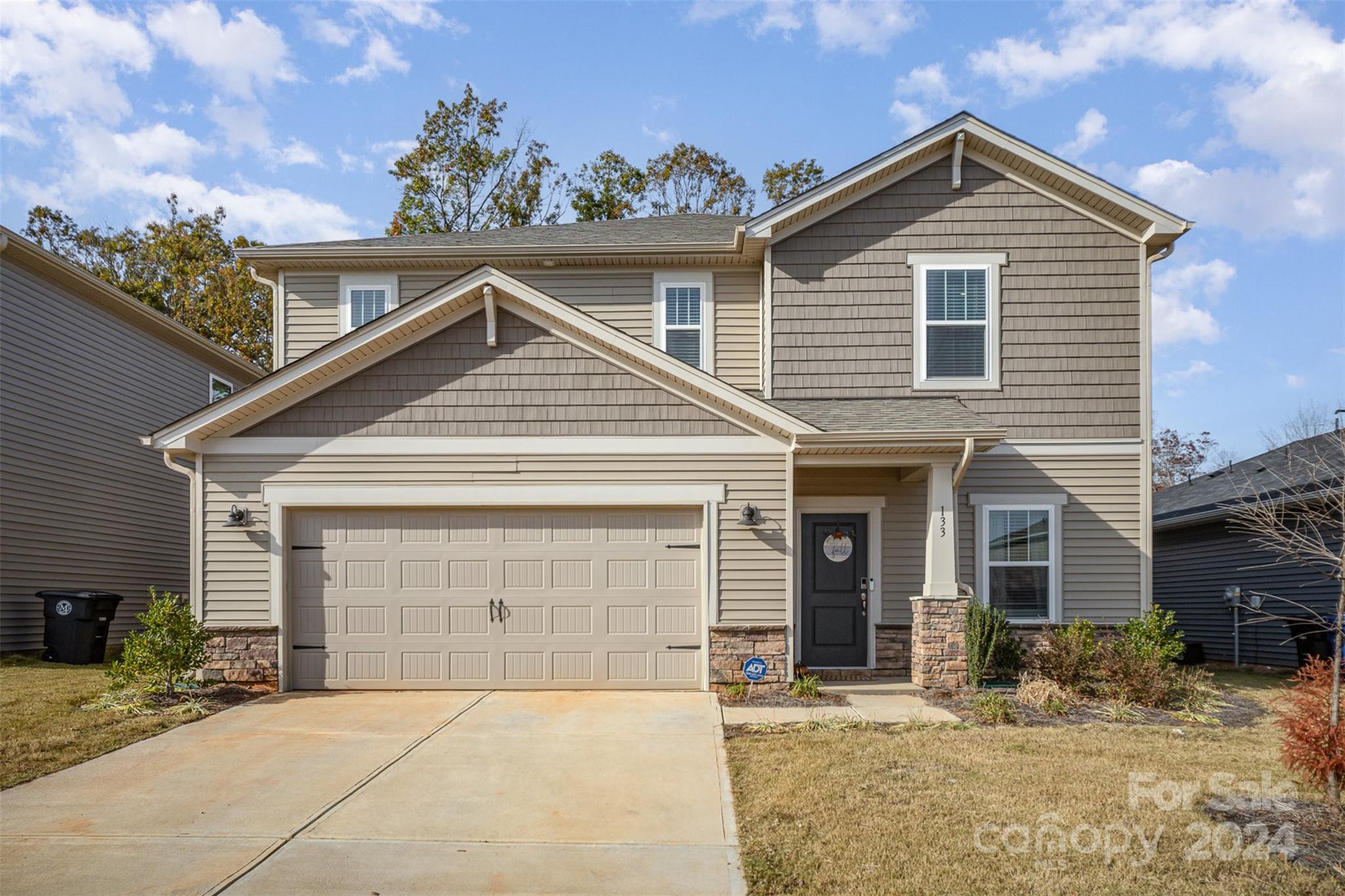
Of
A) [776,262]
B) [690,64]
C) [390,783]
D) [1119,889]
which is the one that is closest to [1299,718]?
[1119,889]

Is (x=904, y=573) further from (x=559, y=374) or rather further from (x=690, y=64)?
(x=690, y=64)

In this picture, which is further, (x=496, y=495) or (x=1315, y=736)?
(x=496, y=495)

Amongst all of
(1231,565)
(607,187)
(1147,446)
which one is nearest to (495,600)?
(1147,446)

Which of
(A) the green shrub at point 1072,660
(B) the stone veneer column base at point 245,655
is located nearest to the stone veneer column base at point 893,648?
(A) the green shrub at point 1072,660

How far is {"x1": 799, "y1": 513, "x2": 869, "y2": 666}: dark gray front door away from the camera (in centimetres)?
1170

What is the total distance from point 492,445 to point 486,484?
1.41 ft

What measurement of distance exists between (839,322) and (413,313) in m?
5.26

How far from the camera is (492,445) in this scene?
1040cm

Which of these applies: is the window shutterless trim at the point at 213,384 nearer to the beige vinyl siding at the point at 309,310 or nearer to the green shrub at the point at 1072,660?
the beige vinyl siding at the point at 309,310

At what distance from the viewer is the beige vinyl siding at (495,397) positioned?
10375mm

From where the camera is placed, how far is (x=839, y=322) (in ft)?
39.5

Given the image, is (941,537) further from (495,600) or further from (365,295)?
(365,295)

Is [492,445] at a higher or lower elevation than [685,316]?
lower

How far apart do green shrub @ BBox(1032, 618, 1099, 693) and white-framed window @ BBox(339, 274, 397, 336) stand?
31.5 feet
